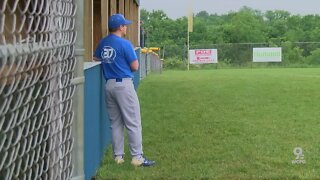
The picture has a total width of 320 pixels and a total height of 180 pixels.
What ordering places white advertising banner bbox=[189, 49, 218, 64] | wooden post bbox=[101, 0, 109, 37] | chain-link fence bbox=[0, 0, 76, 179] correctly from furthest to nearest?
white advertising banner bbox=[189, 49, 218, 64] → wooden post bbox=[101, 0, 109, 37] → chain-link fence bbox=[0, 0, 76, 179]

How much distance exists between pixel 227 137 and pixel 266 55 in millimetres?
39713

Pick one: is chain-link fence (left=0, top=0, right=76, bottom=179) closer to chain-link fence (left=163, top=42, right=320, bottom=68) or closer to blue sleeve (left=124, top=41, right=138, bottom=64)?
blue sleeve (left=124, top=41, right=138, bottom=64)

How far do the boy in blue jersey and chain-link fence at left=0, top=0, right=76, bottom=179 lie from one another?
3.28 metres

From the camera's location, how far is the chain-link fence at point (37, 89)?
244 cm

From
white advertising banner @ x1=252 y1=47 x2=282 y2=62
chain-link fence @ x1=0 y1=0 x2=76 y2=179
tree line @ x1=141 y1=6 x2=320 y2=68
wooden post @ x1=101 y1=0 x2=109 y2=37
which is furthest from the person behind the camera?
tree line @ x1=141 y1=6 x2=320 y2=68

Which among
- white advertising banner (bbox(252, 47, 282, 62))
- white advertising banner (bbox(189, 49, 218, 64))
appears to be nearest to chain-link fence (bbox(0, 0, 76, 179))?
white advertising banner (bbox(189, 49, 218, 64))

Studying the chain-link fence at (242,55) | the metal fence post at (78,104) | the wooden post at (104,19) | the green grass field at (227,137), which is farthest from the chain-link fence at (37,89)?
the chain-link fence at (242,55)

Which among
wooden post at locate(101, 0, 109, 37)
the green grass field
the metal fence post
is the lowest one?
the green grass field

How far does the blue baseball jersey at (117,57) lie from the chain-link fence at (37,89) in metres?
3.27

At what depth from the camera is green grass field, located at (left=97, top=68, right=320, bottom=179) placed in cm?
674

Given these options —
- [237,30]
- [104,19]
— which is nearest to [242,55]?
[237,30]

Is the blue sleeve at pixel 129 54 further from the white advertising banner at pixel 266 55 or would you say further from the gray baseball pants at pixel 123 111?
the white advertising banner at pixel 266 55

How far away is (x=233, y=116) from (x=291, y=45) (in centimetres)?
3990

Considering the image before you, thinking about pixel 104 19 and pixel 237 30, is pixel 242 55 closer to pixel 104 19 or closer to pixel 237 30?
pixel 237 30
